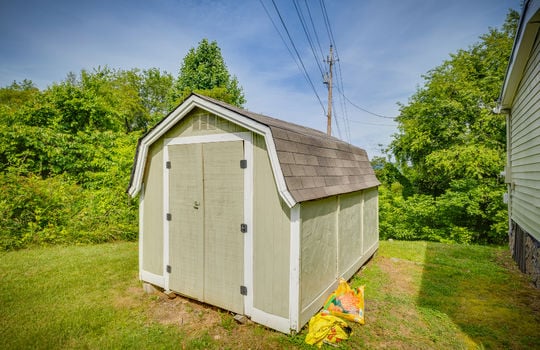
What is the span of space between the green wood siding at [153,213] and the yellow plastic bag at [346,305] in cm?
283

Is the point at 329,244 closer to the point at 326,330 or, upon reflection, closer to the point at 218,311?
the point at 326,330

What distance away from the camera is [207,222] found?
12.1ft

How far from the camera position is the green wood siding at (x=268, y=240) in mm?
3031

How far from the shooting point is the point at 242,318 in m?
3.29

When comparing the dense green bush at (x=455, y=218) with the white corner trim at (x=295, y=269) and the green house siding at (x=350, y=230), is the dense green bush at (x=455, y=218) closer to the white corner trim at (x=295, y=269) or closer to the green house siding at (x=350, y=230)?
the green house siding at (x=350, y=230)

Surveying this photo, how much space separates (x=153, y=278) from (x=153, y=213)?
1.13 metres

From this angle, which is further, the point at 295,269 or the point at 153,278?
the point at 153,278

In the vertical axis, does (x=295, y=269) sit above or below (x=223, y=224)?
below

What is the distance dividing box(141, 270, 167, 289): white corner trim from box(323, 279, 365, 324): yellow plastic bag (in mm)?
2707

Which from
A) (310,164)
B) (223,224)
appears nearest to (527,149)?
(310,164)

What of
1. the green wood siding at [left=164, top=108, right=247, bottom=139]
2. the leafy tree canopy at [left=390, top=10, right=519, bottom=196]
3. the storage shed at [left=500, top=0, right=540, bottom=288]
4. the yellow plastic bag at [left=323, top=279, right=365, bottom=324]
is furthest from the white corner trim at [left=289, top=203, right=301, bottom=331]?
the leafy tree canopy at [left=390, top=10, right=519, bottom=196]

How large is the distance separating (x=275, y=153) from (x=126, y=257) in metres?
5.34

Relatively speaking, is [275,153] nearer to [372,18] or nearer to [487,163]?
[372,18]

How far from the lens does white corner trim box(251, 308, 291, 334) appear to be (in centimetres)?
301
